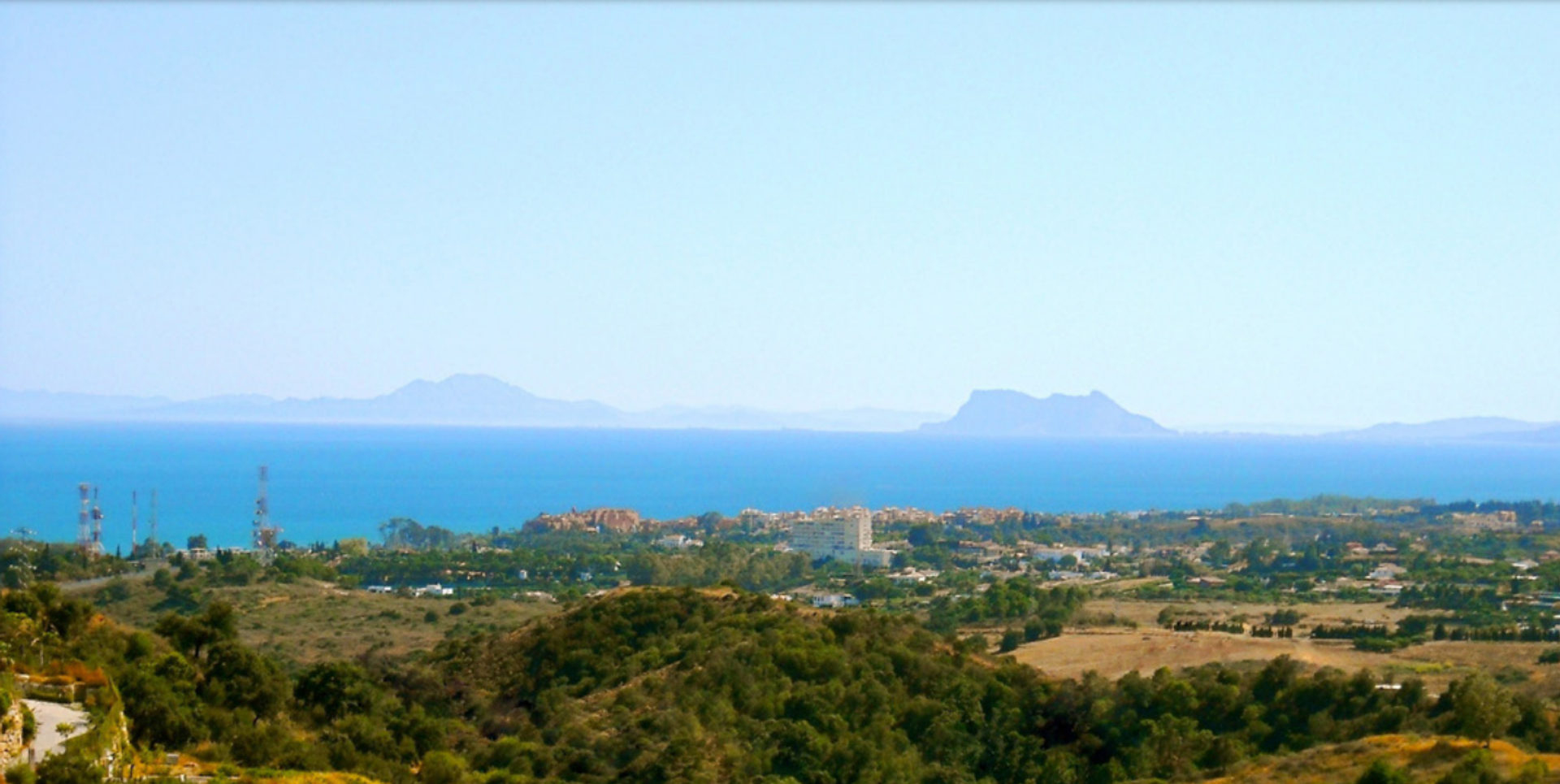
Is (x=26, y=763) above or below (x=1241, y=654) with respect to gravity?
above

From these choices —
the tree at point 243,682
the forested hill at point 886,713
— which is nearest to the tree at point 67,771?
the tree at point 243,682

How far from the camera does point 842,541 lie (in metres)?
65.6

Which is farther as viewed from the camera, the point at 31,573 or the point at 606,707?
the point at 31,573

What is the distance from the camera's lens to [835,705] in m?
20.8

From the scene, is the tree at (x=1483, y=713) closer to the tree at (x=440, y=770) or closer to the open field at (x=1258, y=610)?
the tree at (x=440, y=770)

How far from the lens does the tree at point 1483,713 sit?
55.8ft

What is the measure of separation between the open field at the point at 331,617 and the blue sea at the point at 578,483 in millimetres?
38899

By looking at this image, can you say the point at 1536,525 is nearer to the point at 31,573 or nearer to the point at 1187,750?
the point at 1187,750

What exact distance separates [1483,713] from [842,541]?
4898 centimetres

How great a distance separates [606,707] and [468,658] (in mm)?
5280

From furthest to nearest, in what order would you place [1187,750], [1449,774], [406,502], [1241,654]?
[406,502] → [1241,654] → [1187,750] → [1449,774]

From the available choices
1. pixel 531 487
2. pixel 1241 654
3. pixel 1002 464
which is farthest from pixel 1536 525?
pixel 1002 464

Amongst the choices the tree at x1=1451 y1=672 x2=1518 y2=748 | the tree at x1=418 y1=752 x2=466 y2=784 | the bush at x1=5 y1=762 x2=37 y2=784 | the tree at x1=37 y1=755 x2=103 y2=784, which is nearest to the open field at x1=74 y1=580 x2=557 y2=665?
the tree at x1=418 y1=752 x2=466 y2=784

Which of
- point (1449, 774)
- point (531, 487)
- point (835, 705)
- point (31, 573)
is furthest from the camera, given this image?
point (531, 487)
